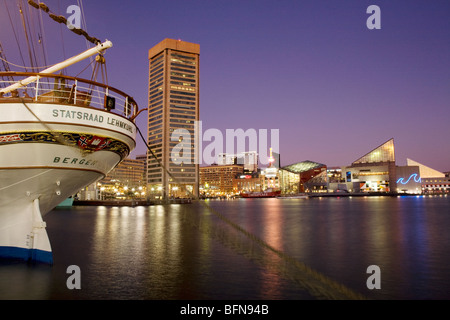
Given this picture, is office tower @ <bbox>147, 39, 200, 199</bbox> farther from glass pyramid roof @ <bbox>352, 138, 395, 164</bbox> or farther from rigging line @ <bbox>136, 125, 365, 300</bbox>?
rigging line @ <bbox>136, 125, 365, 300</bbox>

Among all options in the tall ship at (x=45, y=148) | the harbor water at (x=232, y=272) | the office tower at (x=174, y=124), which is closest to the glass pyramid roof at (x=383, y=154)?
the office tower at (x=174, y=124)

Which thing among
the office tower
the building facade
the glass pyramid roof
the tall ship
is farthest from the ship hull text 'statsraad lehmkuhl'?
the glass pyramid roof

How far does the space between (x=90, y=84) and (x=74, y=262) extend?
8.26m

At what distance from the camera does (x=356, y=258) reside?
622 inches

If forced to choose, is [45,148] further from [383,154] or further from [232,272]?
[383,154]

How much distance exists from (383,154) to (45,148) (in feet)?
653

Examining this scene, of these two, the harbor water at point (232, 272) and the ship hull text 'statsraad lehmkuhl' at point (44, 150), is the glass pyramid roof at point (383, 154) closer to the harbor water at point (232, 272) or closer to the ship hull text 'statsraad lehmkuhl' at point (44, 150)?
the harbor water at point (232, 272)

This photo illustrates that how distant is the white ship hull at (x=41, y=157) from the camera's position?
9531 millimetres

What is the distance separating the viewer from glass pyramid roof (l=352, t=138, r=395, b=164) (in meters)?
183

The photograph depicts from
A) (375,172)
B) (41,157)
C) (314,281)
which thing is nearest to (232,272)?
(314,281)

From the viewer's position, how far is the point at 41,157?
1013cm

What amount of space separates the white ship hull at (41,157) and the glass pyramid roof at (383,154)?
195735 mm
